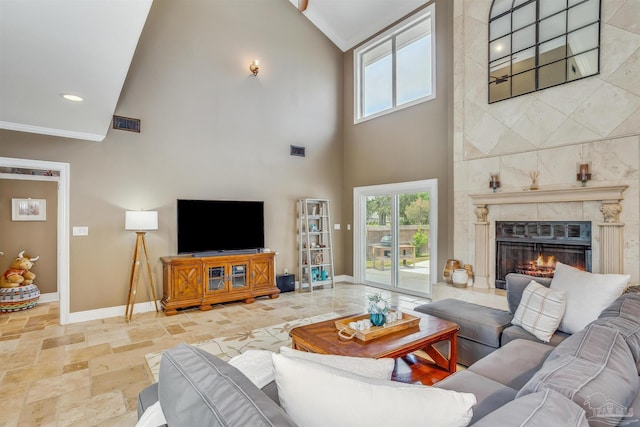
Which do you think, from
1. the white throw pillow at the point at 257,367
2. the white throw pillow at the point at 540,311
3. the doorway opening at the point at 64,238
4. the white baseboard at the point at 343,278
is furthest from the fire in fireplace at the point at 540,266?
the doorway opening at the point at 64,238

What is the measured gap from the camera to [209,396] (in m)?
0.87

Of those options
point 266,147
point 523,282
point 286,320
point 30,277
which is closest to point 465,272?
point 523,282

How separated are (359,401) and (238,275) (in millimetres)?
4594

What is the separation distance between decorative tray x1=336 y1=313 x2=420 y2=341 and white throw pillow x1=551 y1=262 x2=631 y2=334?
3.68ft

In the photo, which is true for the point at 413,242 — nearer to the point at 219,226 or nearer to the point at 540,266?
the point at 540,266

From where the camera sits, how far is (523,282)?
118 inches

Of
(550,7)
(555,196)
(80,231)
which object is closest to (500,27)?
(550,7)

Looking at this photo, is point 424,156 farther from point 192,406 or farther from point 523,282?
point 192,406

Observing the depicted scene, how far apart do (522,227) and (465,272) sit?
944 mm

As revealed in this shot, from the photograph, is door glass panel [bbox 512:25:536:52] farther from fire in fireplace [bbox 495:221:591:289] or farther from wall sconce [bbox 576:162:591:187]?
fire in fireplace [bbox 495:221:591:289]

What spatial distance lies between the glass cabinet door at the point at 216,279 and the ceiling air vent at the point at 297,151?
256 cm

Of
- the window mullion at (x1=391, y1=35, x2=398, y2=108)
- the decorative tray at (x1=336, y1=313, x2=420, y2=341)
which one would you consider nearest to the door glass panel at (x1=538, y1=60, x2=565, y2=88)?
the window mullion at (x1=391, y1=35, x2=398, y2=108)

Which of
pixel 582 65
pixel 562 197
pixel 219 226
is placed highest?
pixel 582 65

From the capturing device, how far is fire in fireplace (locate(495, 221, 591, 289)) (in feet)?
12.8
